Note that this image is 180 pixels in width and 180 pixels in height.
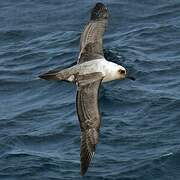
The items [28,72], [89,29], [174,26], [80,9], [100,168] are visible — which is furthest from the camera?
[80,9]

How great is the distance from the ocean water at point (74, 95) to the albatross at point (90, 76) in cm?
360

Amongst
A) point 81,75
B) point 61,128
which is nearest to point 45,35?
point 61,128

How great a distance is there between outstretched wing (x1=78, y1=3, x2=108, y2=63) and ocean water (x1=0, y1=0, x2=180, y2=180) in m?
3.56

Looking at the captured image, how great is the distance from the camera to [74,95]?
25.1 m

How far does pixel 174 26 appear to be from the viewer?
29703mm

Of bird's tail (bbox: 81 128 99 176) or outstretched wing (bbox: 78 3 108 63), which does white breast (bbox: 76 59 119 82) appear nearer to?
outstretched wing (bbox: 78 3 108 63)

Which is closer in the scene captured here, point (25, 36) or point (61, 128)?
point (61, 128)

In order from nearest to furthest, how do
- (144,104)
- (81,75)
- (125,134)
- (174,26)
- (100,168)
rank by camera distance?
1. (81,75)
2. (100,168)
3. (125,134)
4. (144,104)
5. (174,26)

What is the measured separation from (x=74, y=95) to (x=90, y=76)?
26.1ft

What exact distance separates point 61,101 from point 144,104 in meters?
2.75

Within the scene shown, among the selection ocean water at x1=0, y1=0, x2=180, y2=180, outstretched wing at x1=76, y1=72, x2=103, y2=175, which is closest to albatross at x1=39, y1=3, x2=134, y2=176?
outstretched wing at x1=76, y1=72, x2=103, y2=175

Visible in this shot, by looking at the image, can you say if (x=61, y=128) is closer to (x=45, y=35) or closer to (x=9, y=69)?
(x=9, y=69)

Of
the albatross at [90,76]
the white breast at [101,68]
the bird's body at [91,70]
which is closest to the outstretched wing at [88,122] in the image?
the albatross at [90,76]

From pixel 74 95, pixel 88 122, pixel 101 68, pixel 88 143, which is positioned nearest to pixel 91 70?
pixel 101 68
